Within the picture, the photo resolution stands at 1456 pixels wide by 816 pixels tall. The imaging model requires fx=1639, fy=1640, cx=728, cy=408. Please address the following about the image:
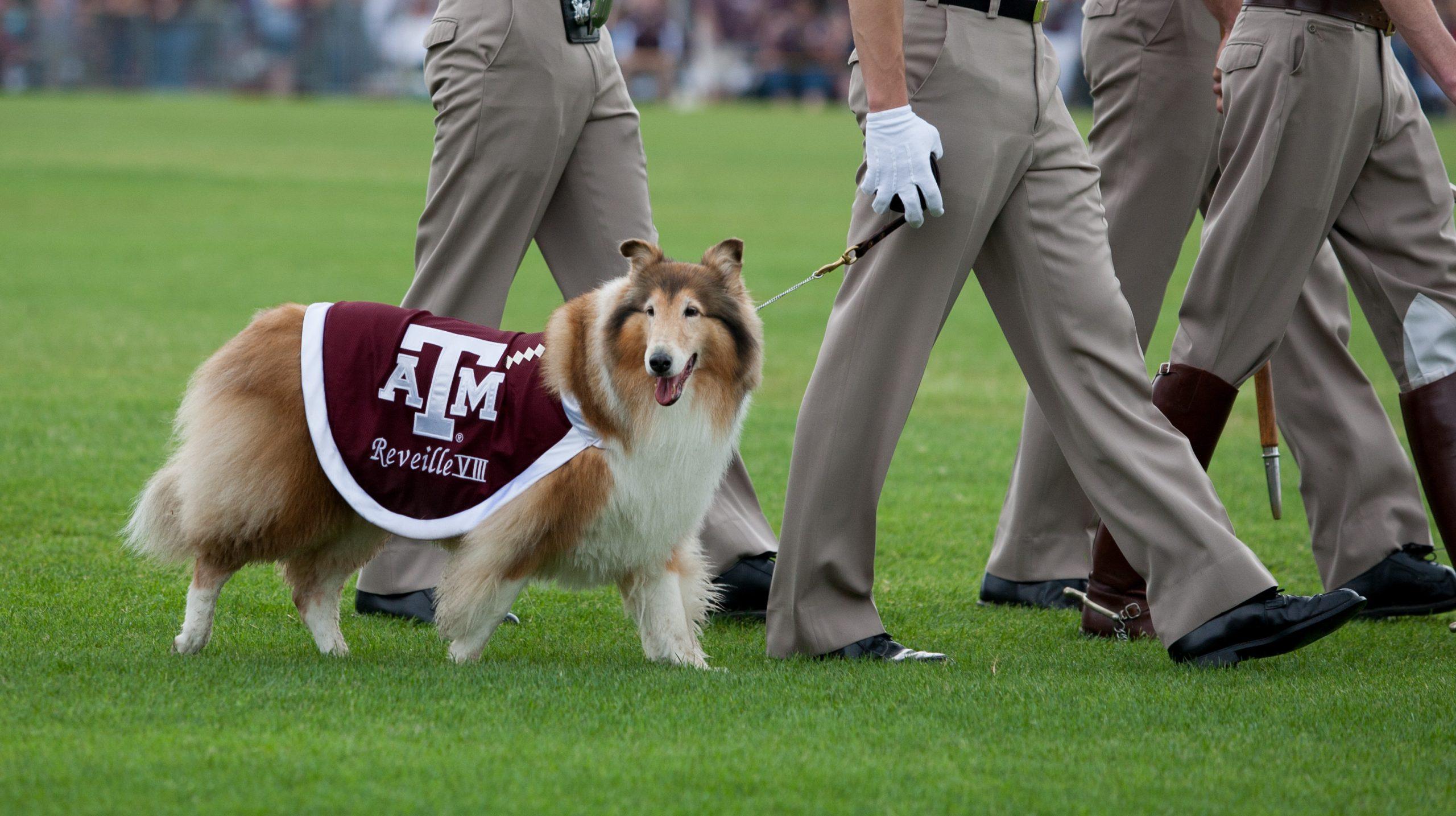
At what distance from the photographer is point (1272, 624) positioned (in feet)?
14.7

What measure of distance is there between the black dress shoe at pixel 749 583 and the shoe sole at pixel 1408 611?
2.03 meters

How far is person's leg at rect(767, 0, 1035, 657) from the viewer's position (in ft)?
14.7

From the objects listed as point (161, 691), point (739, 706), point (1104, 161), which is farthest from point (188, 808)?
point (1104, 161)

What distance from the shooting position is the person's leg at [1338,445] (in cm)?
570

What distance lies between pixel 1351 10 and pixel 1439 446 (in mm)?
1402

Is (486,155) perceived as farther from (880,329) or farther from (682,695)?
(682,695)

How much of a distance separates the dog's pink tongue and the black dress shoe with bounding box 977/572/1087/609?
5.98 feet

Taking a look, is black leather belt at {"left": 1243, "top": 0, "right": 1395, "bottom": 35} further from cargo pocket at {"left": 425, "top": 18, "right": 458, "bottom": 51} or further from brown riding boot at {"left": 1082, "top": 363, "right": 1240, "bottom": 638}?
cargo pocket at {"left": 425, "top": 18, "right": 458, "bottom": 51}

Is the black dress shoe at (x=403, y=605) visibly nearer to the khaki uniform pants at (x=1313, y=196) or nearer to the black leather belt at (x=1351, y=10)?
the khaki uniform pants at (x=1313, y=196)

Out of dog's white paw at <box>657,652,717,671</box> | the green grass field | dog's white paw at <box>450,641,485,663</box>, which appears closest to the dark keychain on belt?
the green grass field

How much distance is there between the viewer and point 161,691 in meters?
4.17

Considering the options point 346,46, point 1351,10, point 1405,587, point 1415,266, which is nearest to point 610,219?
point 1351,10

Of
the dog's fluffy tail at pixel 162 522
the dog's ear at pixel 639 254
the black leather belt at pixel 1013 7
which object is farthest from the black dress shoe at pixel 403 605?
the black leather belt at pixel 1013 7

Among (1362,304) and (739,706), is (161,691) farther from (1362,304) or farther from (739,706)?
(1362,304)
